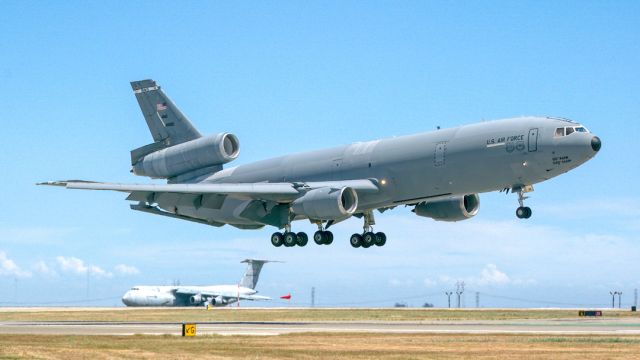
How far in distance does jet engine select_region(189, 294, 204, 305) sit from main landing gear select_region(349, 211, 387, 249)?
105625mm

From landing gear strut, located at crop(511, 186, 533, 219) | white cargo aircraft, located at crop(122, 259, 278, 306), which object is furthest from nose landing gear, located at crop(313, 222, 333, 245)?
white cargo aircraft, located at crop(122, 259, 278, 306)

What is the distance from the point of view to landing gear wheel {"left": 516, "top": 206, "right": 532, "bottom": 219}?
4756 cm

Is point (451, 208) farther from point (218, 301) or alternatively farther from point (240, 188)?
point (218, 301)

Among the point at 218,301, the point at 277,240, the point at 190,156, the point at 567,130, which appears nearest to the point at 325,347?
the point at 567,130

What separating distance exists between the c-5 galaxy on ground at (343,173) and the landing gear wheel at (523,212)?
0.05 m

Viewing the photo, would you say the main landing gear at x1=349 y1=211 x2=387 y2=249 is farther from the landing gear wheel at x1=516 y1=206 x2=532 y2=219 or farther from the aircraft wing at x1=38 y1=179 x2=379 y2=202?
the landing gear wheel at x1=516 y1=206 x2=532 y2=219

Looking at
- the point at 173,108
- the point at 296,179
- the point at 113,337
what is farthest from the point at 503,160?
the point at 173,108

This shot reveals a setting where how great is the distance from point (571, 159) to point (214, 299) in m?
121

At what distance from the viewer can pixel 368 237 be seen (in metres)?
57.4

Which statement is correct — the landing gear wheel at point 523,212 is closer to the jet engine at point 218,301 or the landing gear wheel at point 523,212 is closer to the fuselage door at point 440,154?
the fuselage door at point 440,154

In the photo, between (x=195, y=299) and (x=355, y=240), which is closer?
(x=355, y=240)

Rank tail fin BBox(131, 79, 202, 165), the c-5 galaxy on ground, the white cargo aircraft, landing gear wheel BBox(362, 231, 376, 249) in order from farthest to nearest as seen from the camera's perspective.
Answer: the white cargo aircraft, tail fin BBox(131, 79, 202, 165), landing gear wheel BBox(362, 231, 376, 249), the c-5 galaxy on ground

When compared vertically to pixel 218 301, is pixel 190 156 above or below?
above

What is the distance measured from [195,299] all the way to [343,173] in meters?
110
